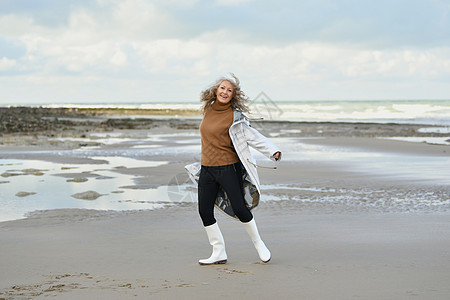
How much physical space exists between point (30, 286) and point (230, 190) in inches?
74.3

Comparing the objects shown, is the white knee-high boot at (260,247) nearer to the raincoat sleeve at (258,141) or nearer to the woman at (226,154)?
the woman at (226,154)

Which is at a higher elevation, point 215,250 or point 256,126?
point 256,126

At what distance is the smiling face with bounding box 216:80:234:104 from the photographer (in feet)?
17.2

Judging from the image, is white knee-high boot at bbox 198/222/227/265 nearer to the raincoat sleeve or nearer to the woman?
the woman

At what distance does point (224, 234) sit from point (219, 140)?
1.92m

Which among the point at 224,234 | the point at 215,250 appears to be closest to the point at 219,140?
the point at 215,250

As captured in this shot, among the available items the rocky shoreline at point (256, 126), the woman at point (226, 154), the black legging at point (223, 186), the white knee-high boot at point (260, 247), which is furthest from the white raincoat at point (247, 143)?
the rocky shoreline at point (256, 126)

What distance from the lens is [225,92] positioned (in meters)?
5.23

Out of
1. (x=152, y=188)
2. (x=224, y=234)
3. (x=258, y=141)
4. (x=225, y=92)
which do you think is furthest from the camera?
(x=152, y=188)

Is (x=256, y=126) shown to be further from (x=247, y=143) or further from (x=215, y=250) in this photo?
(x=247, y=143)

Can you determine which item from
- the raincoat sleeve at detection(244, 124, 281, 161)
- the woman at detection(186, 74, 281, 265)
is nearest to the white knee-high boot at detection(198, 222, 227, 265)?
the woman at detection(186, 74, 281, 265)

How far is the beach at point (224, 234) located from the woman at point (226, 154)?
40 cm

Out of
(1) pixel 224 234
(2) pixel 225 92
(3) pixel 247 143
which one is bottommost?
(1) pixel 224 234

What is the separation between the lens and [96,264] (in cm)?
537
